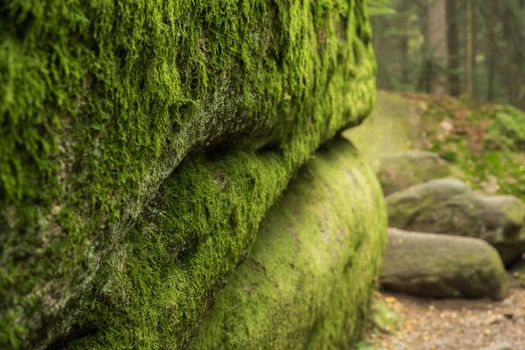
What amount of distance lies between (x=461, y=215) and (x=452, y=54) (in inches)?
451

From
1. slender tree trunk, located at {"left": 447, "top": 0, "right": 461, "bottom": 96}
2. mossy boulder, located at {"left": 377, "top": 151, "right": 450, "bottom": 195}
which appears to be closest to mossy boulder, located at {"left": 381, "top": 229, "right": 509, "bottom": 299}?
mossy boulder, located at {"left": 377, "top": 151, "right": 450, "bottom": 195}

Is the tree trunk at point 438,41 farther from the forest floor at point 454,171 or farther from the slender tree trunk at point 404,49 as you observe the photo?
the slender tree trunk at point 404,49

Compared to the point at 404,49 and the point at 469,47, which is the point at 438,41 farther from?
the point at 404,49

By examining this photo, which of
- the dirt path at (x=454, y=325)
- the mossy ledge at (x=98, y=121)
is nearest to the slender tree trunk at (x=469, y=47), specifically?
the dirt path at (x=454, y=325)

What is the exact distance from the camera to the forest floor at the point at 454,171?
21.8 ft

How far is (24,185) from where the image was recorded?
148 centimetres

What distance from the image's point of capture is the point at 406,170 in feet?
41.1

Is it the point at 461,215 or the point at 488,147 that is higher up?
the point at 461,215

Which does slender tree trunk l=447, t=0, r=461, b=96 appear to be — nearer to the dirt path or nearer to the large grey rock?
the large grey rock

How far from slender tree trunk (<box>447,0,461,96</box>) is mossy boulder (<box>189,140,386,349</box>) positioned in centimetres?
1353

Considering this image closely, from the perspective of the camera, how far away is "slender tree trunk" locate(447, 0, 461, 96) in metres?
18.6

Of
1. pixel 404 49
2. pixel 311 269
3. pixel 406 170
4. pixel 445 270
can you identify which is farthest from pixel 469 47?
pixel 311 269

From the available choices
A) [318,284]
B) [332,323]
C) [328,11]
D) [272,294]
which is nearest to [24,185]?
[272,294]

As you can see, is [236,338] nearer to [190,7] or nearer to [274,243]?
[274,243]
